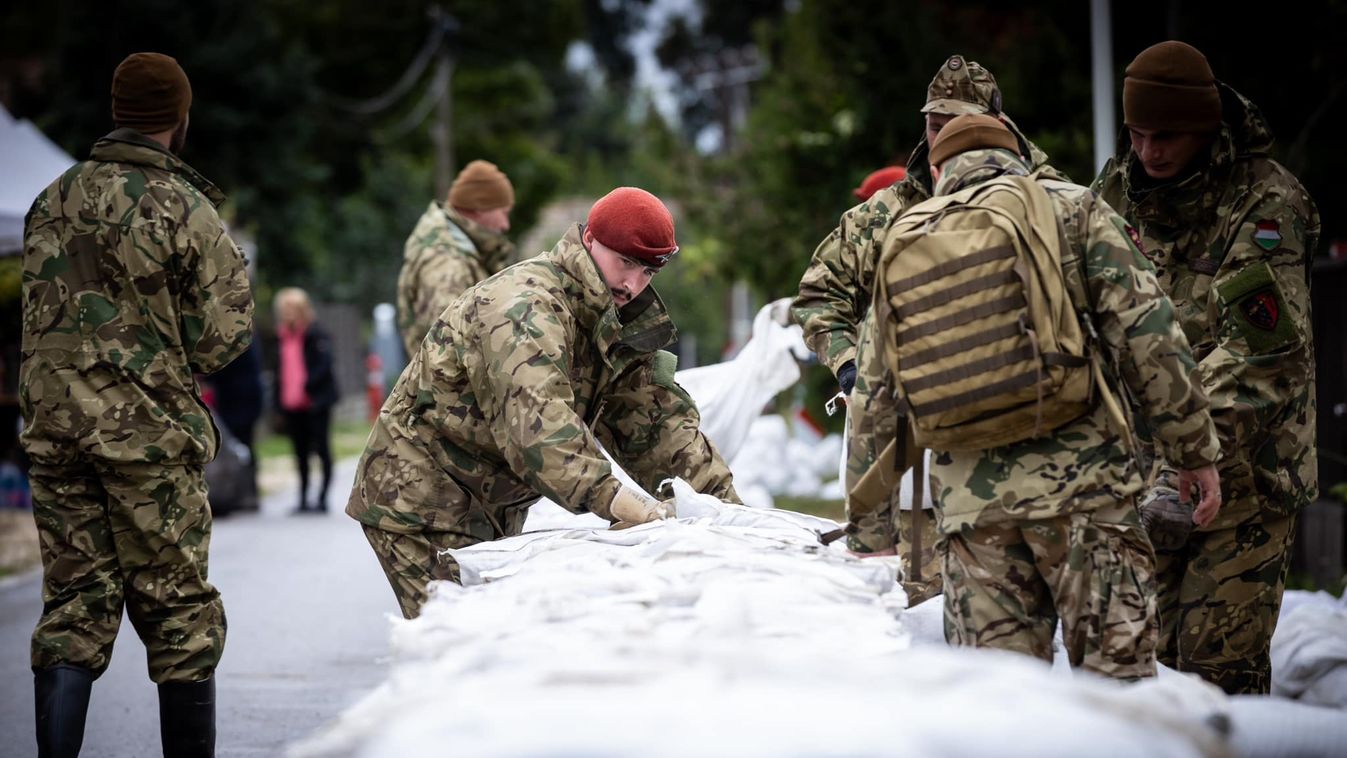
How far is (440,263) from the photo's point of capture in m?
7.79

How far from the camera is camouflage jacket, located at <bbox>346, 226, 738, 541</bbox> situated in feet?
13.4

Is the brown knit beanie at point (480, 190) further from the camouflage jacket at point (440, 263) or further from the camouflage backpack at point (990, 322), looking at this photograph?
the camouflage backpack at point (990, 322)

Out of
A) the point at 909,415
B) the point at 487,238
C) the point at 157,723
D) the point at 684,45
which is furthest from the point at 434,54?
the point at 909,415

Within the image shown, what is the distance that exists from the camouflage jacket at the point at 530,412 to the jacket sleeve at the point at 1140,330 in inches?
53.6

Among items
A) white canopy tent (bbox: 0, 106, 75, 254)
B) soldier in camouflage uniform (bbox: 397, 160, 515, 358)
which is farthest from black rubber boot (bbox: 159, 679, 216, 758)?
white canopy tent (bbox: 0, 106, 75, 254)

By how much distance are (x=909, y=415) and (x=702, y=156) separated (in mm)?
15352

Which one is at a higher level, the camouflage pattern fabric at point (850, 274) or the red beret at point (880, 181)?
the red beret at point (880, 181)

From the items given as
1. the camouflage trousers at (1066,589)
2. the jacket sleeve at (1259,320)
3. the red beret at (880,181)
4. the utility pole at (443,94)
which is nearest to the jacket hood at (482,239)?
the red beret at (880,181)

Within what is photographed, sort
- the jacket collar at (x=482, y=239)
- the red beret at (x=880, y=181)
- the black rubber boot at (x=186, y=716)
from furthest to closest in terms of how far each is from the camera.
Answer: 1. the jacket collar at (x=482, y=239)
2. the red beret at (x=880, y=181)
3. the black rubber boot at (x=186, y=716)

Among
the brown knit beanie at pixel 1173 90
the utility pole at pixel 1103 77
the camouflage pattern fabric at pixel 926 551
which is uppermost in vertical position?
the utility pole at pixel 1103 77

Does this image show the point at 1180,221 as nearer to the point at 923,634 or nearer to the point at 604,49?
the point at 923,634

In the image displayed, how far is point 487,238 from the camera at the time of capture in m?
8.12

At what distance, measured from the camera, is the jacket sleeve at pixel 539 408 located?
159 inches

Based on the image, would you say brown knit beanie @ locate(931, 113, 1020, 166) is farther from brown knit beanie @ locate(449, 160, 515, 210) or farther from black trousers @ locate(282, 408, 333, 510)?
black trousers @ locate(282, 408, 333, 510)
